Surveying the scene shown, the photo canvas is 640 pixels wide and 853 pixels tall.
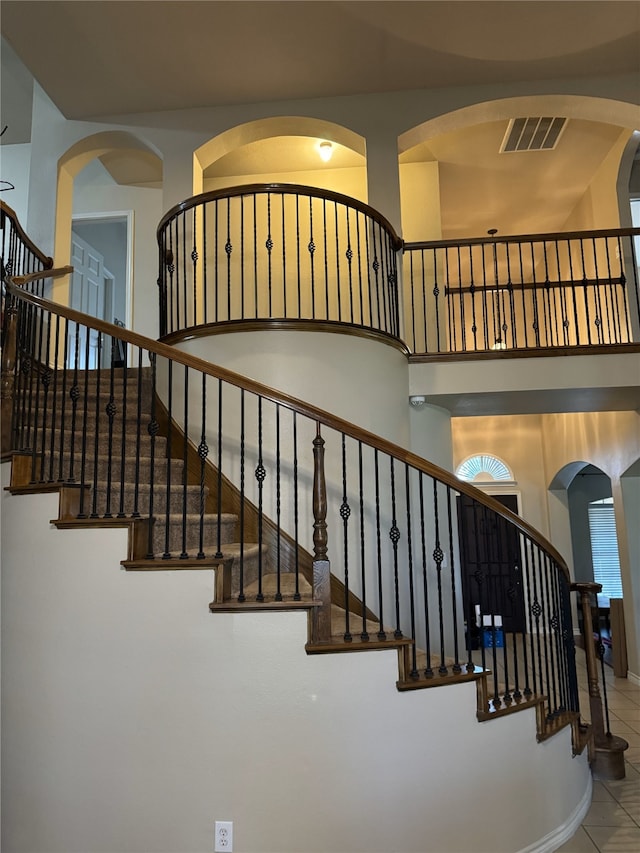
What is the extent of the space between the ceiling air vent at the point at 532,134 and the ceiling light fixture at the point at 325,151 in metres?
1.95

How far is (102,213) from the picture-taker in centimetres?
771

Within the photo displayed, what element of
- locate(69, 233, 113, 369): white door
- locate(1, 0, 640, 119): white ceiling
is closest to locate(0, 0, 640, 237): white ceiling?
locate(1, 0, 640, 119): white ceiling

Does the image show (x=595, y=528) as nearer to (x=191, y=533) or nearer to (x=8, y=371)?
(x=191, y=533)

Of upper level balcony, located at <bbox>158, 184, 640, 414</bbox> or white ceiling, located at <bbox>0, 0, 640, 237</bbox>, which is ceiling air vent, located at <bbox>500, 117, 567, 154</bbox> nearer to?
white ceiling, located at <bbox>0, 0, 640, 237</bbox>

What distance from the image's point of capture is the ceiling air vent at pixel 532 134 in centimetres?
656

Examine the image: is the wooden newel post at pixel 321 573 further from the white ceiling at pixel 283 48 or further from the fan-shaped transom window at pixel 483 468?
the fan-shaped transom window at pixel 483 468

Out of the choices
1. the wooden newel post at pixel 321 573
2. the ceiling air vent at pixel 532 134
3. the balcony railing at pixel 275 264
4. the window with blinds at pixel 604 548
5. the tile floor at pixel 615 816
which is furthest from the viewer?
the window with blinds at pixel 604 548

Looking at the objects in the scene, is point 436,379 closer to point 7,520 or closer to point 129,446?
point 129,446

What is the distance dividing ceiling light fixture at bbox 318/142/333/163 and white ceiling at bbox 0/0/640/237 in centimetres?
117

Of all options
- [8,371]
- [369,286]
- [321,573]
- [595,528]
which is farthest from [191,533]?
[595,528]

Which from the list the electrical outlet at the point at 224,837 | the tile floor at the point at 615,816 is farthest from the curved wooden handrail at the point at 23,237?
the tile floor at the point at 615,816

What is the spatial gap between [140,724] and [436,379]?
3.56 m

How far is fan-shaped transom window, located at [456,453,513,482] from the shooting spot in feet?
34.7

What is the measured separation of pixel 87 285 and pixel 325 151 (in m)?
3.51
